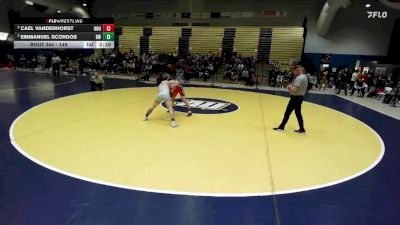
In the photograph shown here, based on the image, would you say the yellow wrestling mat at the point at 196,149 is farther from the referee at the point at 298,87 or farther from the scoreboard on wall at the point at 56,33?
the scoreboard on wall at the point at 56,33

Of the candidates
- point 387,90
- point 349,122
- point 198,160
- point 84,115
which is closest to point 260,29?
point 387,90

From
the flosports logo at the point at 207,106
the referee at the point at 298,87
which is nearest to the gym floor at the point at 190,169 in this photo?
the flosports logo at the point at 207,106

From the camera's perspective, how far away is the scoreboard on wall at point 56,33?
1138cm

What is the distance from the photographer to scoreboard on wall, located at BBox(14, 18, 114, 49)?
11.4 meters

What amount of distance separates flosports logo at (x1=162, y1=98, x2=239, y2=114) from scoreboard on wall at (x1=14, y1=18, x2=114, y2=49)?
502 cm

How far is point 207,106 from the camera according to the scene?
9.03m

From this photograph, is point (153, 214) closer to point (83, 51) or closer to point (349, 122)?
point (349, 122)

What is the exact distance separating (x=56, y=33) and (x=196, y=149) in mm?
9239

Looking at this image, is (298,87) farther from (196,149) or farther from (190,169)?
(190,169)

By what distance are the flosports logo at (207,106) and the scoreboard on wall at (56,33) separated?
5019 millimetres

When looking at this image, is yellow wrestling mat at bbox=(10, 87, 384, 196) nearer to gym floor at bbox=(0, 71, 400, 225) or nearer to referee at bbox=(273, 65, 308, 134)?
gym floor at bbox=(0, 71, 400, 225)

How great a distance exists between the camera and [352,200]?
3.54 metres

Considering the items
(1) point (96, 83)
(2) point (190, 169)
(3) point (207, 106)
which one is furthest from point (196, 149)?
(1) point (96, 83)

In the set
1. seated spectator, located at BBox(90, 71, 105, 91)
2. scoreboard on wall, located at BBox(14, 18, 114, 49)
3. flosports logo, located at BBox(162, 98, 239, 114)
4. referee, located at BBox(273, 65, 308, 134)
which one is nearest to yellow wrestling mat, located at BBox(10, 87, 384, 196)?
flosports logo, located at BBox(162, 98, 239, 114)
